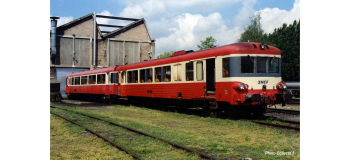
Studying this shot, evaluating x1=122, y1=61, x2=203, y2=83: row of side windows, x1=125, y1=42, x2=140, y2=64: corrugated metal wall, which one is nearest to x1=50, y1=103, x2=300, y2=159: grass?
x1=122, y1=61, x2=203, y2=83: row of side windows

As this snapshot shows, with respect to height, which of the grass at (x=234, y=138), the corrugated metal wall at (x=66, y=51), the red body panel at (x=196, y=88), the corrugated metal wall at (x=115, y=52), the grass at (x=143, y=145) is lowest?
the grass at (x=143, y=145)

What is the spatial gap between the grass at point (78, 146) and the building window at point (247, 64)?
6.14 meters

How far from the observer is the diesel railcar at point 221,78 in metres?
12.2

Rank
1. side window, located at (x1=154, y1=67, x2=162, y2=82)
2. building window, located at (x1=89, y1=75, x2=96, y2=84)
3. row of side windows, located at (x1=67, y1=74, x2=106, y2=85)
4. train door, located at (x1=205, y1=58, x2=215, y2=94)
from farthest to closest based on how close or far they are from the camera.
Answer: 1. building window, located at (x1=89, y1=75, x2=96, y2=84)
2. row of side windows, located at (x1=67, y1=74, x2=106, y2=85)
3. side window, located at (x1=154, y1=67, x2=162, y2=82)
4. train door, located at (x1=205, y1=58, x2=215, y2=94)

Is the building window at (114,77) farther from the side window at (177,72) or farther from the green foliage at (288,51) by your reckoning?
the green foliage at (288,51)

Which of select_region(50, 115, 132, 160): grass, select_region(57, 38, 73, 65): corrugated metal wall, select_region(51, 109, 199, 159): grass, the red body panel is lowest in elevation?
select_region(50, 115, 132, 160): grass

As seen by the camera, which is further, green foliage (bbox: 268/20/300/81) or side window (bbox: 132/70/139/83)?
side window (bbox: 132/70/139/83)

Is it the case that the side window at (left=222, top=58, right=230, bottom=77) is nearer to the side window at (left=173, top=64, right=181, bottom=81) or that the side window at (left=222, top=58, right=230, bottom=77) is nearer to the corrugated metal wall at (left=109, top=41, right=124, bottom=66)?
the side window at (left=173, top=64, right=181, bottom=81)

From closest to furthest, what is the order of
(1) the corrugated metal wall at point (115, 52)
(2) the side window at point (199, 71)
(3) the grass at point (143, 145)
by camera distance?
1. (3) the grass at point (143, 145)
2. (2) the side window at point (199, 71)
3. (1) the corrugated metal wall at point (115, 52)

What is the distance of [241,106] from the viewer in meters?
13.0

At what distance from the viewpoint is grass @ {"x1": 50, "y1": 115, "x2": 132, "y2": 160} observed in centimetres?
735

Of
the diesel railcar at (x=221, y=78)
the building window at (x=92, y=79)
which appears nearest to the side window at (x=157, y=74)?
the diesel railcar at (x=221, y=78)

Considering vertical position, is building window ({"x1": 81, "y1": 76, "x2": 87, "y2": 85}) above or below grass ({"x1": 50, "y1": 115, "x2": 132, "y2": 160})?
above
